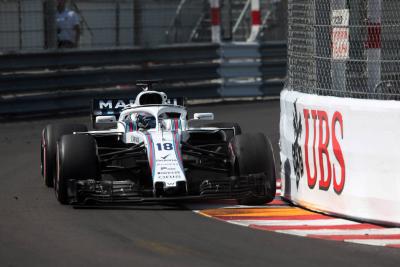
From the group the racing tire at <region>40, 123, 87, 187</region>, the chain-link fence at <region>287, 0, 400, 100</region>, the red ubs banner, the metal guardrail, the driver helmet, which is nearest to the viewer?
the red ubs banner

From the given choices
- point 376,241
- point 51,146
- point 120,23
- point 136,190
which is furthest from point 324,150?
point 120,23

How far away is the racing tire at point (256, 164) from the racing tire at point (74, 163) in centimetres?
142

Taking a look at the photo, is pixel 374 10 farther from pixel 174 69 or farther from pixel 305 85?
pixel 174 69

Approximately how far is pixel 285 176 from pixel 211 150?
104 centimetres

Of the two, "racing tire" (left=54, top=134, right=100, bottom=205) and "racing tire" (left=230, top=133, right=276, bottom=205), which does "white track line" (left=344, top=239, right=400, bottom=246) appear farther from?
"racing tire" (left=54, top=134, right=100, bottom=205)

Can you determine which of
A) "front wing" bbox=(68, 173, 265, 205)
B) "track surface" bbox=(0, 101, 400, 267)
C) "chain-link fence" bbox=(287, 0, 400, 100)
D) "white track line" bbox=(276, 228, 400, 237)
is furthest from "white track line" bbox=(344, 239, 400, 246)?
"front wing" bbox=(68, 173, 265, 205)

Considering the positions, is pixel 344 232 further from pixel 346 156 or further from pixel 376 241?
pixel 346 156

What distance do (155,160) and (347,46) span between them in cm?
215

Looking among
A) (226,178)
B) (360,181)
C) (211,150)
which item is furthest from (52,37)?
(360,181)

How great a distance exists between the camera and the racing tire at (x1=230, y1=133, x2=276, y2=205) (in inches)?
445

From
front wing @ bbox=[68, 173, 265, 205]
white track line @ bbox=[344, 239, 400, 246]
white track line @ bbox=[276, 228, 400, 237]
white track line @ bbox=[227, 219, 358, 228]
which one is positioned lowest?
white track line @ bbox=[227, 219, 358, 228]

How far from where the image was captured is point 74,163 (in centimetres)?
1123

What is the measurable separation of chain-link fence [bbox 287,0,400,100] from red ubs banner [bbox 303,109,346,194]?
308 mm

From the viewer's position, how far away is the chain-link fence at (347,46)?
35.6ft
